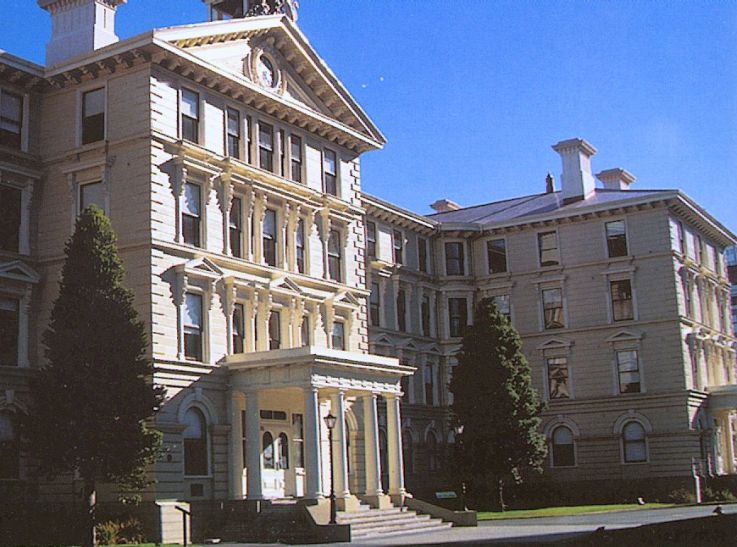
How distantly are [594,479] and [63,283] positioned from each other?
35.2 metres

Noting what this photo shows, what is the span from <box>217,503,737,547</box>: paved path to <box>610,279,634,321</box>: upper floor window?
13.6 meters

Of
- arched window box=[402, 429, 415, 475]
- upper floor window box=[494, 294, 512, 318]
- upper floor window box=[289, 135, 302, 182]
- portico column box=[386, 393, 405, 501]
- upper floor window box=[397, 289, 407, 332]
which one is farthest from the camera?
upper floor window box=[494, 294, 512, 318]

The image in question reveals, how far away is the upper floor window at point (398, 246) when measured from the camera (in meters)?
58.3

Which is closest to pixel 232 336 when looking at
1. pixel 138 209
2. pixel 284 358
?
pixel 284 358

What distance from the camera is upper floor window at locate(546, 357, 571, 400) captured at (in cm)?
5875

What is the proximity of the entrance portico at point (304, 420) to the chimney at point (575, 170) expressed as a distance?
24.6 metres

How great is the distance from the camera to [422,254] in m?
60.7

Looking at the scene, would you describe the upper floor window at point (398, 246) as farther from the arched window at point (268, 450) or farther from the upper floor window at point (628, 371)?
the arched window at point (268, 450)

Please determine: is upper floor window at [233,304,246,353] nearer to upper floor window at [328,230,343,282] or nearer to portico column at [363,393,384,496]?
portico column at [363,393,384,496]

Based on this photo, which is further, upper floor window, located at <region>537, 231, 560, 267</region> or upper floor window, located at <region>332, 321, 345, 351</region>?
upper floor window, located at <region>537, 231, 560, 267</region>

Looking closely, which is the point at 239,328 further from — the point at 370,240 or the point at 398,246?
the point at 398,246

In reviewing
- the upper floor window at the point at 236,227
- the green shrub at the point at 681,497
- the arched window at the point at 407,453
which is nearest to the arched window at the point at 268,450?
the upper floor window at the point at 236,227

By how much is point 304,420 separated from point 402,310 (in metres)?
22.4

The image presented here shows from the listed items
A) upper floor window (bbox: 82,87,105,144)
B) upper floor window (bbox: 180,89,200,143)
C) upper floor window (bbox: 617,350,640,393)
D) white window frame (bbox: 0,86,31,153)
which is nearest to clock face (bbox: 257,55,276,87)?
upper floor window (bbox: 180,89,200,143)
